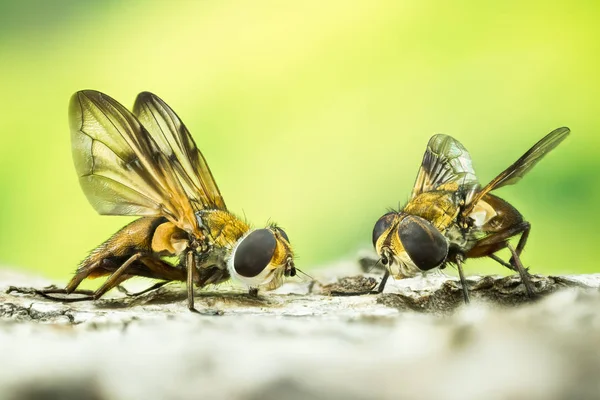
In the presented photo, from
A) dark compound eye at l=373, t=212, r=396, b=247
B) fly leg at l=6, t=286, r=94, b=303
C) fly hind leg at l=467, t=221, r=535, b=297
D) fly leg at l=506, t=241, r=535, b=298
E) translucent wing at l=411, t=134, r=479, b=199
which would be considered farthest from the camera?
translucent wing at l=411, t=134, r=479, b=199

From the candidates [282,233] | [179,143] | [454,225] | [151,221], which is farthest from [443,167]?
[151,221]

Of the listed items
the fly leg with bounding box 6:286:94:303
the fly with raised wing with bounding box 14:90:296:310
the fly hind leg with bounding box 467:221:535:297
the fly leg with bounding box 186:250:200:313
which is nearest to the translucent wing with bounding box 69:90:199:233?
the fly with raised wing with bounding box 14:90:296:310

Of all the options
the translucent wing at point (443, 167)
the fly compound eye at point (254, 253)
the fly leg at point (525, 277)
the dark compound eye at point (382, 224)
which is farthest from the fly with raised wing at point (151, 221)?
the translucent wing at point (443, 167)

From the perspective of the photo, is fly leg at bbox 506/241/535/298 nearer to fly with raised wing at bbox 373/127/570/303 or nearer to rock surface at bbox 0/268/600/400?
fly with raised wing at bbox 373/127/570/303

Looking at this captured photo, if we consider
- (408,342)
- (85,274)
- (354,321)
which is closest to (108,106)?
(85,274)

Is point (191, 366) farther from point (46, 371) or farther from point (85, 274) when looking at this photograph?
point (85, 274)

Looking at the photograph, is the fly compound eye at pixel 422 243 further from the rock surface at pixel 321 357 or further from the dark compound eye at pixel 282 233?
the rock surface at pixel 321 357

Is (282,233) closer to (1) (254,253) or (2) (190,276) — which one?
→ (1) (254,253)
